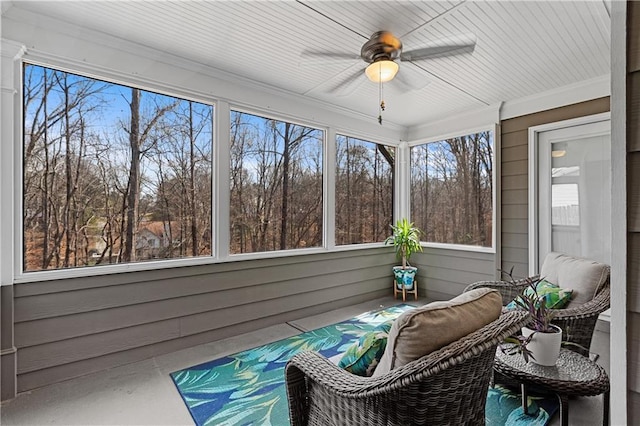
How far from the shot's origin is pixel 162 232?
121 inches

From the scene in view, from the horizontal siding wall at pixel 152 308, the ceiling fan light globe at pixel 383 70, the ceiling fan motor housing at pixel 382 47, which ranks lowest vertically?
the horizontal siding wall at pixel 152 308

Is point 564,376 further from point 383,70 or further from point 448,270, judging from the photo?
point 448,270

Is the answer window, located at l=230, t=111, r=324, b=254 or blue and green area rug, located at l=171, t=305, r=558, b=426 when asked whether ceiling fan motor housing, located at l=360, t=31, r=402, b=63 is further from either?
blue and green area rug, located at l=171, t=305, r=558, b=426

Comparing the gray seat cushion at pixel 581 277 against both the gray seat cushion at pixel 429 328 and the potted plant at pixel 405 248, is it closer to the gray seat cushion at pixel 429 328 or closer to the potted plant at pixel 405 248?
the gray seat cushion at pixel 429 328

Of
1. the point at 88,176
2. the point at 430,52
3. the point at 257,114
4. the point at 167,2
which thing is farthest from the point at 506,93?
the point at 88,176

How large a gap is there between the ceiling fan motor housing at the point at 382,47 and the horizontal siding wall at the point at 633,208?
193 cm

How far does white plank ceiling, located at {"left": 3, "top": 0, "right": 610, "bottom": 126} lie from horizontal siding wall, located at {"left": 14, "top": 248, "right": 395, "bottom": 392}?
2.06 metres

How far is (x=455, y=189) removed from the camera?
4727 mm

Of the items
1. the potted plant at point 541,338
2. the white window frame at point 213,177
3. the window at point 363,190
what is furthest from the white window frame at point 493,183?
the potted plant at point 541,338

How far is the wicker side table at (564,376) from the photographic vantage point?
65.7 inches

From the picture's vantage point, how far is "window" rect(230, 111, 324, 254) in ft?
11.8

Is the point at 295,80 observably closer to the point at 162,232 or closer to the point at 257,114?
the point at 257,114

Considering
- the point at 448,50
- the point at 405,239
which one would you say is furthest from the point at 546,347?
the point at 405,239

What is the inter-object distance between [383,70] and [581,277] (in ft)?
7.18
